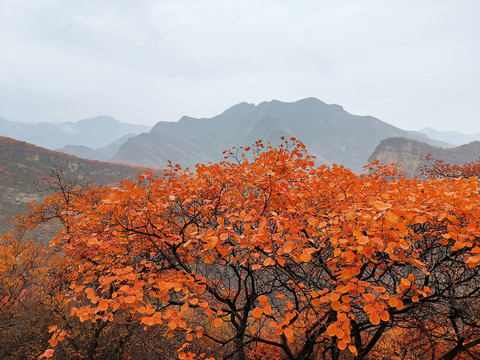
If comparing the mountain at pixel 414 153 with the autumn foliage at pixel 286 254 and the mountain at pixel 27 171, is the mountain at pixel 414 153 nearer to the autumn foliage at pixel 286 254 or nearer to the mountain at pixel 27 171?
the mountain at pixel 27 171

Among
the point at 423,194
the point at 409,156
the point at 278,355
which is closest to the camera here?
the point at 423,194

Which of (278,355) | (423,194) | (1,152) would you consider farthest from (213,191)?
(1,152)

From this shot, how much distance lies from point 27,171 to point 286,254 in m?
70.7

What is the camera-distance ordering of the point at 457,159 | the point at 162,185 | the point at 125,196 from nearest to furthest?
the point at 125,196
the point at 162,185
the point at 457,159

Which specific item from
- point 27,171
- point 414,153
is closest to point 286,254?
point 27,171

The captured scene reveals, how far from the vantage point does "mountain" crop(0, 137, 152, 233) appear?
44.4 m

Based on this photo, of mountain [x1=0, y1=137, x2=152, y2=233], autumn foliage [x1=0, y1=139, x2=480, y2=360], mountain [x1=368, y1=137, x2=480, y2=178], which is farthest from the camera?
mountain [x1=368, y1=137, x2=480, y2=178]

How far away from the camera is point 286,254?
473 cm

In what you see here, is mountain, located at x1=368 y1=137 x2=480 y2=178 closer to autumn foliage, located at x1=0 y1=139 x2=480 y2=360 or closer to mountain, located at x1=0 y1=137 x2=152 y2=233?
mountain, located at x1=0 y1=137 x2=152 y2=233

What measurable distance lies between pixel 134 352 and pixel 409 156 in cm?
10767

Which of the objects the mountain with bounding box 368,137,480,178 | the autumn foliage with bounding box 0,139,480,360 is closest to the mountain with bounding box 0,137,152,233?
the autumn foliage with bounding box 0,139,480,360

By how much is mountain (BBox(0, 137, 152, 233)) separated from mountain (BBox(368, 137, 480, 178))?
9097cm

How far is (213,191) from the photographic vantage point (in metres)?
7.16

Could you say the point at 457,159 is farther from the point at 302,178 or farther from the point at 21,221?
the point at 21,221
